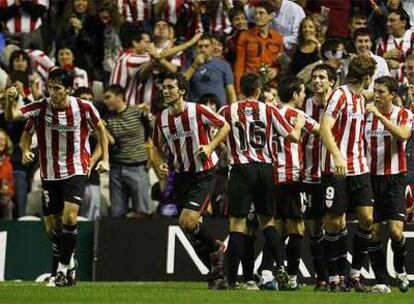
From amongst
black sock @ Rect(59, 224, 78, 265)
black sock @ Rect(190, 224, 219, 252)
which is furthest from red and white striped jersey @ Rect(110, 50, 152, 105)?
black sock @ Rect(190, 224, 219, 252)

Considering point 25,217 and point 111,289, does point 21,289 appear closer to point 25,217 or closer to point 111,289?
point 111,289

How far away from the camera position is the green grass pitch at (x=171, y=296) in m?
12.9

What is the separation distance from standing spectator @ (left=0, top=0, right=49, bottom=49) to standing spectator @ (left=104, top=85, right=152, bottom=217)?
117 inches

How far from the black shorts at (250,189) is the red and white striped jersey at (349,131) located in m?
0.69

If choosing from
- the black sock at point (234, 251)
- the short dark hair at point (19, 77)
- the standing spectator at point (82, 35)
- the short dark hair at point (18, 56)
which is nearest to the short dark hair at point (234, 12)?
the standing spectator at point (82, 35)

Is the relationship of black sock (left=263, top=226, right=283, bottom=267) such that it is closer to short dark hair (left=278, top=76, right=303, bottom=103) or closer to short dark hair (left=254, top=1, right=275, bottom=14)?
short dark hair (left=278, top=76, right=303, bottom=103)

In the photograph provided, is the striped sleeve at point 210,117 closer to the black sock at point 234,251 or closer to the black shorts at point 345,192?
the black sock at point 234,251

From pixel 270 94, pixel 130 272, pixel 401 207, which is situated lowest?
pixel 130 272

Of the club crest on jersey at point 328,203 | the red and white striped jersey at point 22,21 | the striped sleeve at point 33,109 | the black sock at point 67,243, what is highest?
the red and white striped jersey at point 22,21

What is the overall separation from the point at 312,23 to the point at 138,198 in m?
3.90

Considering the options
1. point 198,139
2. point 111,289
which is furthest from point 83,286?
point 198,139

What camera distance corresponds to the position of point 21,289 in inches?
582

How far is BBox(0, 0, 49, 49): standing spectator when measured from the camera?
21484mm

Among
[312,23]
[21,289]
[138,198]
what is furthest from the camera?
[312,23]
